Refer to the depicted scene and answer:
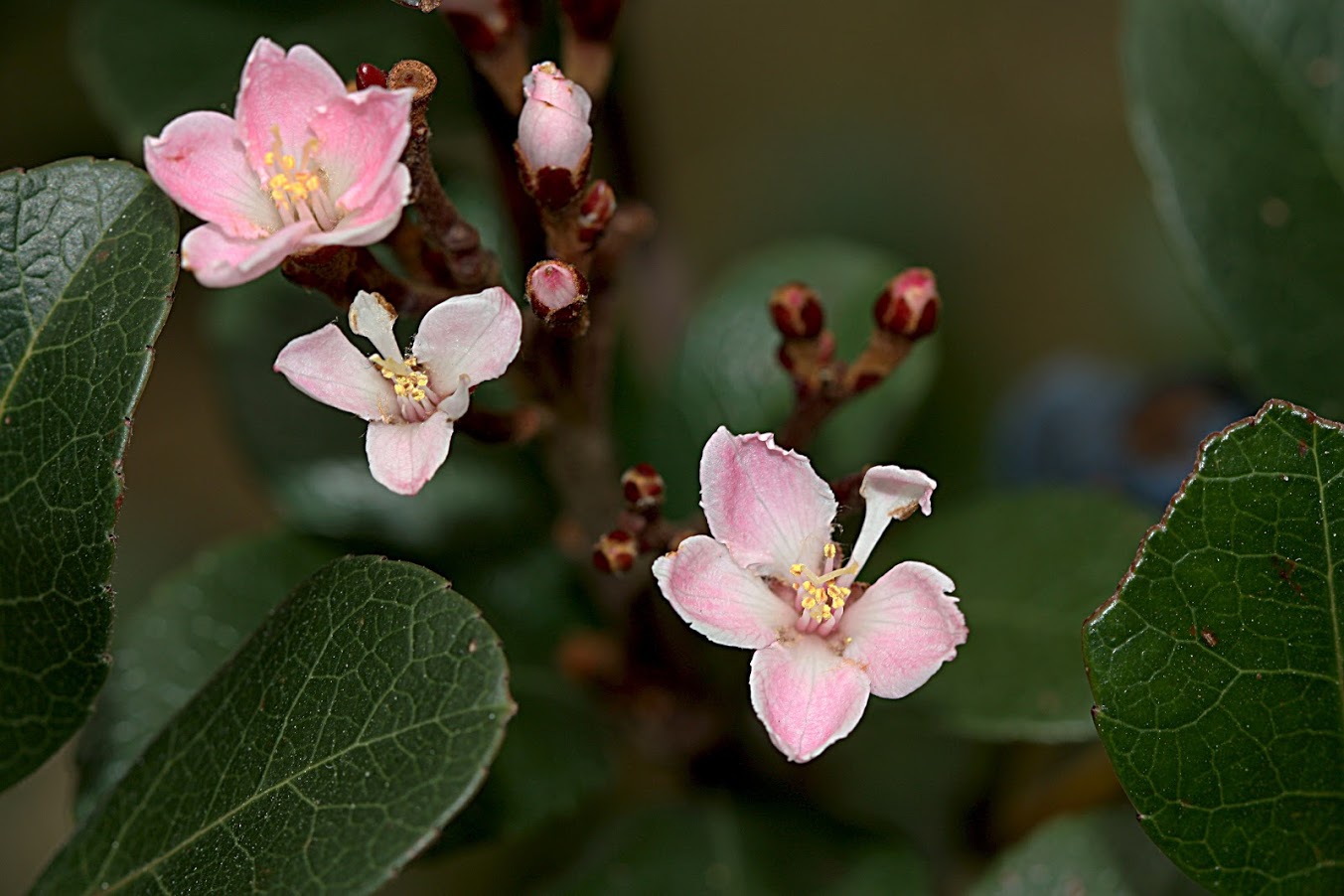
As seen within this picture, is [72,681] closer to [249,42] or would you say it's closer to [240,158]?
[240,158]

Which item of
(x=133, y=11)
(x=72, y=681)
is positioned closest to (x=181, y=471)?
(x=133, y=11)

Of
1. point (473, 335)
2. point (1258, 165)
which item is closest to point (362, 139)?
point (473, 335)

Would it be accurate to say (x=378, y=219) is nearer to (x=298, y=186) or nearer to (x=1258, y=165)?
(x=298, y=186)

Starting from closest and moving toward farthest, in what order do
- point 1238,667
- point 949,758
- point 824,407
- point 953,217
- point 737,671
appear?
point 1238,667 → point 824,407 → point 737,671 → point 949,758 → point 953,217

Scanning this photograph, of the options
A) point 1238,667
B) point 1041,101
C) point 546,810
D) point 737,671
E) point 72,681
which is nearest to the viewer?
point 1238,667

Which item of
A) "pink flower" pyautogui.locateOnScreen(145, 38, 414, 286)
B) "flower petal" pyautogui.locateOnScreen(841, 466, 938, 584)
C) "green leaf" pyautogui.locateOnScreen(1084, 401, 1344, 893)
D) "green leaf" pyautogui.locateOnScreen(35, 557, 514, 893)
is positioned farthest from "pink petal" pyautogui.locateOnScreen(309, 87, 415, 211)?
"green leaf" pyautogui.locateOnScreen(1084, 401, 1344, 893)

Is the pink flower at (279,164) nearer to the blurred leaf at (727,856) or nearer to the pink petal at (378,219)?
the pink petal at (378,219)

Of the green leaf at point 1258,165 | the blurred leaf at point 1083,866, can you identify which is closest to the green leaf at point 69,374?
the blurred leaf at point 1083,866

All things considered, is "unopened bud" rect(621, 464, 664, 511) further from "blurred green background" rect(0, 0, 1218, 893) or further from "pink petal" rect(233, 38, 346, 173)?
"blurred green background" rect(0, 0, 1218, 893)
